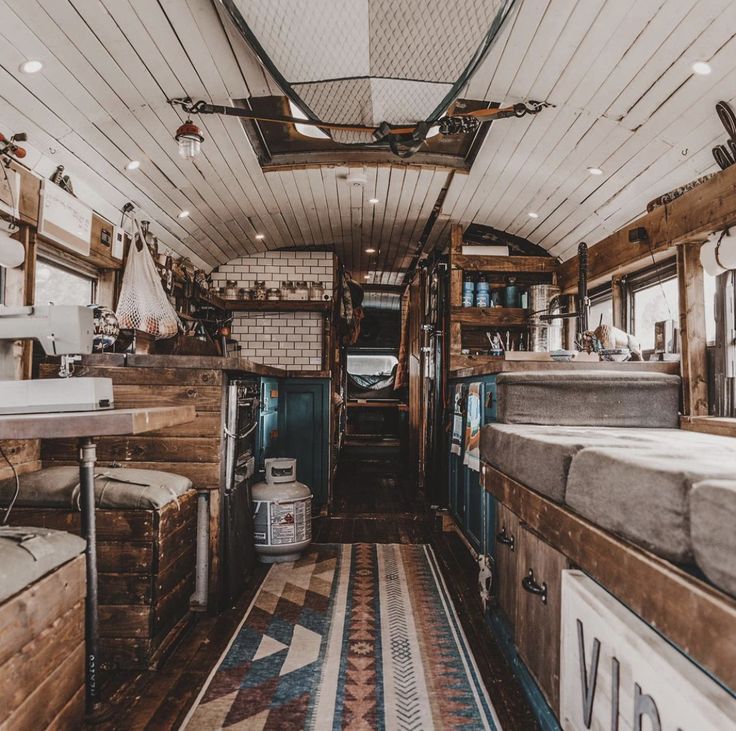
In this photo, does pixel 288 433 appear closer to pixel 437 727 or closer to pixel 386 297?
pixel 437 727

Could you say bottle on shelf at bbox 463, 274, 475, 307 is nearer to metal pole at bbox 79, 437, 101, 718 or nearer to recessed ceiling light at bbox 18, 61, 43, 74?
recessed ceiling light at bbox 18, 61, 43, 74

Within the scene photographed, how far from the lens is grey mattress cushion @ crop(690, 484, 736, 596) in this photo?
86cm

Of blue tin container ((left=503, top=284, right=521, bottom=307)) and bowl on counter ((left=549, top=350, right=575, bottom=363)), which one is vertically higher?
blue tin container ((left=503, top=284, right=521, bottom=307))

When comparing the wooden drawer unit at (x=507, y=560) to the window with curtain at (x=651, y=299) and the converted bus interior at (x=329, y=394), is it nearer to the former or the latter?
the converted bus interior at (x=329, y=394)

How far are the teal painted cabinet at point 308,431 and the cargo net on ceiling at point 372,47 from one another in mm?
2738

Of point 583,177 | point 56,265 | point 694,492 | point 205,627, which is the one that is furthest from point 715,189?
point 56,265

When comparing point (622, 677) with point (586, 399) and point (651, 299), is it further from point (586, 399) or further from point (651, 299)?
point (651, 299)

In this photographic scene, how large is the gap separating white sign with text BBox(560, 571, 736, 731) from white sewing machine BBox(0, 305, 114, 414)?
5.07ft

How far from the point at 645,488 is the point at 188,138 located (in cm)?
296

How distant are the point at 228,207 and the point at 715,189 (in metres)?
3.62

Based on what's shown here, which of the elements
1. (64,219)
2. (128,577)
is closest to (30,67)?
(64,219)

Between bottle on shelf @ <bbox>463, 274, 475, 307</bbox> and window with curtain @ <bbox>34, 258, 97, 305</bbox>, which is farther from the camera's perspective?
bottle on shelf @ <bbox>463, 274, 475, 307</bbox>

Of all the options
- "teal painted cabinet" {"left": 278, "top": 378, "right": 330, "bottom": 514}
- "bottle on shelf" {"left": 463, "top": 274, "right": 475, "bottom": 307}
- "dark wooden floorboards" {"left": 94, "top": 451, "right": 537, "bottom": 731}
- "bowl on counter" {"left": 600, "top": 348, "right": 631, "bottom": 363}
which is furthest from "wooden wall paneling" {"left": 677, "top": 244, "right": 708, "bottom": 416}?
"teal painted cabinet" {"left": 278, "top": 378, "right": 330, "bottom": 514}

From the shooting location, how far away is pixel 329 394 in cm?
517
